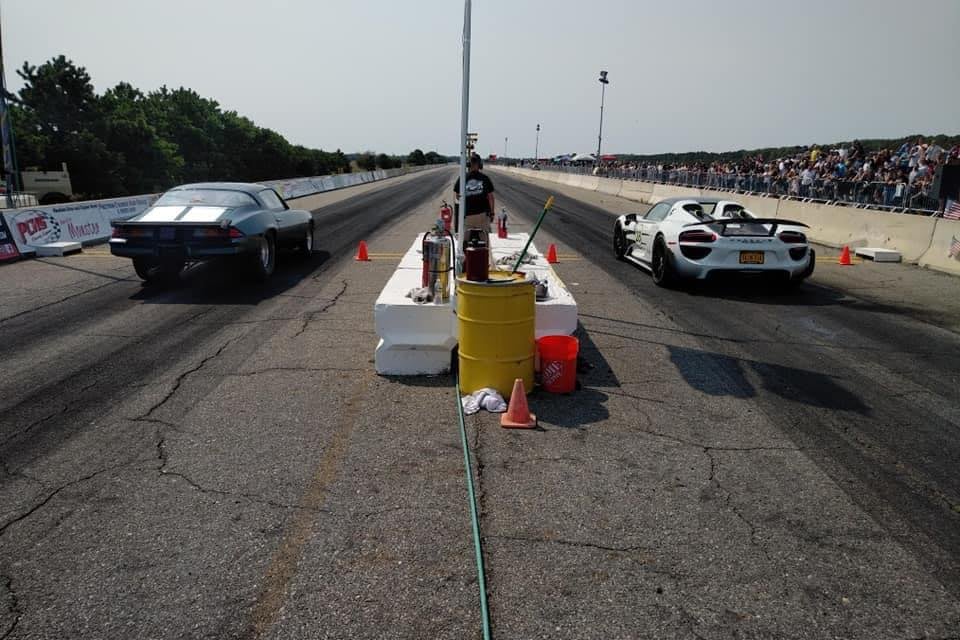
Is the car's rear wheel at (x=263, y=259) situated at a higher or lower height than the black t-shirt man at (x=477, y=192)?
lower

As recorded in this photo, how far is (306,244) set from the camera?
13023 mm

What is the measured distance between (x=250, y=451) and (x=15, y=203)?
22.6 metres

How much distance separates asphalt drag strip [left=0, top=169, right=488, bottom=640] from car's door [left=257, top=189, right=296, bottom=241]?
3.63 m

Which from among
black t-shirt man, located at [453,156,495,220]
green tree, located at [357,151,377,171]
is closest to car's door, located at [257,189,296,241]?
black t-shirt man, located at [453,156,495,220]

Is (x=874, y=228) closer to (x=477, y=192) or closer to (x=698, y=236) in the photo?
(x=698, y=236)

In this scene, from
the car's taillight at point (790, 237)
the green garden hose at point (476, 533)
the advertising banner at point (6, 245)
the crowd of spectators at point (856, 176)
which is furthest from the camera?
the crowd of spectators at point (856, 176)

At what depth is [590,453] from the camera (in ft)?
14.6

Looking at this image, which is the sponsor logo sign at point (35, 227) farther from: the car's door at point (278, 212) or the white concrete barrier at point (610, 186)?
the white concrete barrier at point (610, 186)

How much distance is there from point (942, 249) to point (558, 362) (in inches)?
446

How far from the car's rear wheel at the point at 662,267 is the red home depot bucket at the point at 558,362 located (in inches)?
205

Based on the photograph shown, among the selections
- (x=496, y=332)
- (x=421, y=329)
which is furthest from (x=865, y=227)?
(x=496, y=332)

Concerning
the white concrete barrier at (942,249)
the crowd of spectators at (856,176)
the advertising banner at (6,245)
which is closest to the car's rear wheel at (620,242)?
the white concrete barrier at (942,249)

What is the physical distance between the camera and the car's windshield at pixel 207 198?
10039 mm

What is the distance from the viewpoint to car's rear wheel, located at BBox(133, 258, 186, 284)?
10086mm
